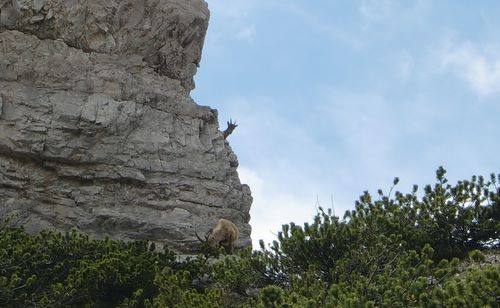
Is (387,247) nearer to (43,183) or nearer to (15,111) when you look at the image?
(43,183)

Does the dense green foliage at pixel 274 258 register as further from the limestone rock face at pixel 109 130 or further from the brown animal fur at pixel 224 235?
the limestone rock face at pixel 109 130

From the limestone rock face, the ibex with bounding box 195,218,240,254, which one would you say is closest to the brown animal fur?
the ibex with bounding box 195,218,240,254

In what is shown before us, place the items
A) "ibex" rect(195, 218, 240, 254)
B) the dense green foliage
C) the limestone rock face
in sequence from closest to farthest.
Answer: the dense green foliage → "ibex" rect(195, 218, 240, 254) → the limestone rock face

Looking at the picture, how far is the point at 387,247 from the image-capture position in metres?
14.5

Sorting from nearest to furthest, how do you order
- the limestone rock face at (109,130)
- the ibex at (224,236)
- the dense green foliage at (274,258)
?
the dense green foliage at (274,258), the ibex at (224,236), the limestone rock face at (109,130)

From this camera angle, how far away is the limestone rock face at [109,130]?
74.7 feet

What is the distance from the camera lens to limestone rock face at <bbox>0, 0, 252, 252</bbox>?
22781mm

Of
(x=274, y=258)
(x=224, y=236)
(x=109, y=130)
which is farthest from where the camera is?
(x=109, y=130)

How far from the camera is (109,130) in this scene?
24.1 meters

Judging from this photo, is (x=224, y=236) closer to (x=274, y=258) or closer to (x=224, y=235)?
(x=224, y=235)

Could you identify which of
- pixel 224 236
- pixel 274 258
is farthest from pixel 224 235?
pixel 274 258

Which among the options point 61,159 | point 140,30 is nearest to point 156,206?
point 61,159

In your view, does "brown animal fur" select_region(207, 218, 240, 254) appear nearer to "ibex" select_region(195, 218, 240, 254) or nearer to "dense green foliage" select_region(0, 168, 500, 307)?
"ibex" select_region(195, 218, 240, 254)

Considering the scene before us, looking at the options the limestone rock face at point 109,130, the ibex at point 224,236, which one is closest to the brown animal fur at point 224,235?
the ibex at point 224,236
